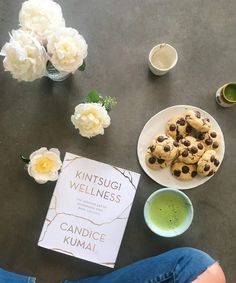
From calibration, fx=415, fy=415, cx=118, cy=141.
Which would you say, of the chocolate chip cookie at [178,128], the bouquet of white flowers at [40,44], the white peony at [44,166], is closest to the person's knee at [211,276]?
the chocolate chip cookie at [178,128]

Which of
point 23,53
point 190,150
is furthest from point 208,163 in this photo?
point 23,53

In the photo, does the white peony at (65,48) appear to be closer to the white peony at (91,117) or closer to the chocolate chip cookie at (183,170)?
the white peony at (91,117)

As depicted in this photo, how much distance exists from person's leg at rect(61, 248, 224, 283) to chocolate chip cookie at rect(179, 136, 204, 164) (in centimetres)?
23

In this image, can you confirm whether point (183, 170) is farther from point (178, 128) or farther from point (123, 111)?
point (123, 111)

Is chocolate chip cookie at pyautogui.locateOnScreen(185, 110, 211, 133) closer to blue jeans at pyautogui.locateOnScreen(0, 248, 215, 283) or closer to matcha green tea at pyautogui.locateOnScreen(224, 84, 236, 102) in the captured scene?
matcha green tea at pyautogui.locateOnScreen(224, 84, 236, 102)

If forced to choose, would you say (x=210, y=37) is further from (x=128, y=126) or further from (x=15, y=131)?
(x=15, y=131)

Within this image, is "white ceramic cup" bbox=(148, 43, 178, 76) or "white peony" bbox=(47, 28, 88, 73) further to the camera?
"white ceramic cup" bbox=(148, 43, 178, 76)

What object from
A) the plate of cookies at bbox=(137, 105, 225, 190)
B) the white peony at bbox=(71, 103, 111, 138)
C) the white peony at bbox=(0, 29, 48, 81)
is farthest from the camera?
the plate of cookies at bbox=(137, 105, 225, 190)

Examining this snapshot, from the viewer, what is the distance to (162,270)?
1063 millimetres

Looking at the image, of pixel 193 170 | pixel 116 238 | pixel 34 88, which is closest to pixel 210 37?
pixel 193 170

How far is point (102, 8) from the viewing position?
1.16 metres

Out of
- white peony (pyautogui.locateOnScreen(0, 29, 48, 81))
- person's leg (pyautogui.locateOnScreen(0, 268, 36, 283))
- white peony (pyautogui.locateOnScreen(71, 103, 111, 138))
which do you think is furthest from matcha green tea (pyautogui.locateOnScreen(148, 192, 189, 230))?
white peony (pyautogui.locateOnScreen(0, 29, 48, 81))

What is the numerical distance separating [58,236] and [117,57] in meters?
0.51

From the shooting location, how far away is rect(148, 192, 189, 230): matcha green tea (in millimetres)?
1073
